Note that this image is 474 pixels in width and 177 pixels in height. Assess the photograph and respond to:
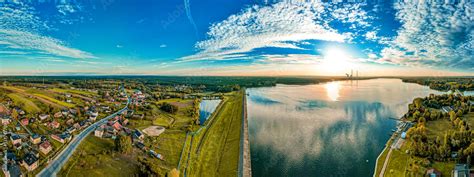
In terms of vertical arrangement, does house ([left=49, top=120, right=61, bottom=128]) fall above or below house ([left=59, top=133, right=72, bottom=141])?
above

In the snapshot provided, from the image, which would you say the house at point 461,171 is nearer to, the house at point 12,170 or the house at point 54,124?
the house at point 12,170

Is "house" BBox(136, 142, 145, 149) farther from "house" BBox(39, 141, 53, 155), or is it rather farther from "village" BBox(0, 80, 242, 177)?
"house" BBox(39, 141, 53, 155)

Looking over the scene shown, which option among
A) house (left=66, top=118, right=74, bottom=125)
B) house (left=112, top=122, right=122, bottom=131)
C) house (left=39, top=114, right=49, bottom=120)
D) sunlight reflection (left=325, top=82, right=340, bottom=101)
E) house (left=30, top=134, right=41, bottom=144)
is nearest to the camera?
house (left=30, top=134, right=41, bottom=144)

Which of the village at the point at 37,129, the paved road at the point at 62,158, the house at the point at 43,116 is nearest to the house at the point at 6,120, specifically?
the village at the point at 37,129

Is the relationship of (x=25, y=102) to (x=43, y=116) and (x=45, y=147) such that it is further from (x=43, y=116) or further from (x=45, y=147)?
(x=45, y=147)

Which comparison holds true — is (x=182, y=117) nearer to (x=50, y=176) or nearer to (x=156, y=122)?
(x=156, y=122)

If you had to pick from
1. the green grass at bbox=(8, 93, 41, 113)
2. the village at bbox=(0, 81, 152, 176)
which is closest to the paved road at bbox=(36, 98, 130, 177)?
the village at bbox=(0, 81, 152, 176)
